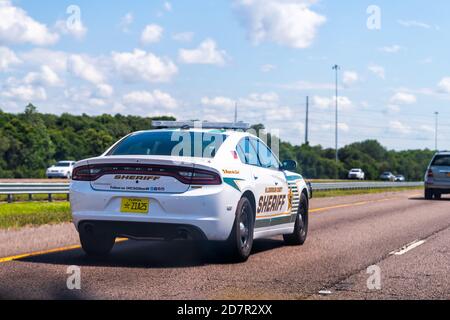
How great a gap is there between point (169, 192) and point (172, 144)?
1049 millimetres

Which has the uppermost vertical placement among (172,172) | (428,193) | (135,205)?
(172,172)

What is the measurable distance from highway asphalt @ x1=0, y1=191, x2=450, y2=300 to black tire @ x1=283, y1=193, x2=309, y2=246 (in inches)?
7.4

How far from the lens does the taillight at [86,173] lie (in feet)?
30.0

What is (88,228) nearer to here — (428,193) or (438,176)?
(438,176)

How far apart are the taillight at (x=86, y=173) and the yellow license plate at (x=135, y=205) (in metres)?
0.47

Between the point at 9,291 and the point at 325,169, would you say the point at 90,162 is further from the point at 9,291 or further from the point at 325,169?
the point at 325,169

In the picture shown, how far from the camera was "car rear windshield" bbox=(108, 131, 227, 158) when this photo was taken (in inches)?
376

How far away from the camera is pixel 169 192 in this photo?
8.84 m

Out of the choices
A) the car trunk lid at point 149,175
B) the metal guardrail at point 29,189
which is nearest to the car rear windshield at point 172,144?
the car trunk lid at point 149,175

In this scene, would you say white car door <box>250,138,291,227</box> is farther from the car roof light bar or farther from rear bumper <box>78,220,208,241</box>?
rear bumper <box>78,220,208,241</box>

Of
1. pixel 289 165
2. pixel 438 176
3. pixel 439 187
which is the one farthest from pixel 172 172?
pixel 438 176

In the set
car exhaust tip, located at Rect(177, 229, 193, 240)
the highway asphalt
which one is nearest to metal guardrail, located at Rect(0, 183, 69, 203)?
the highway asphalt
